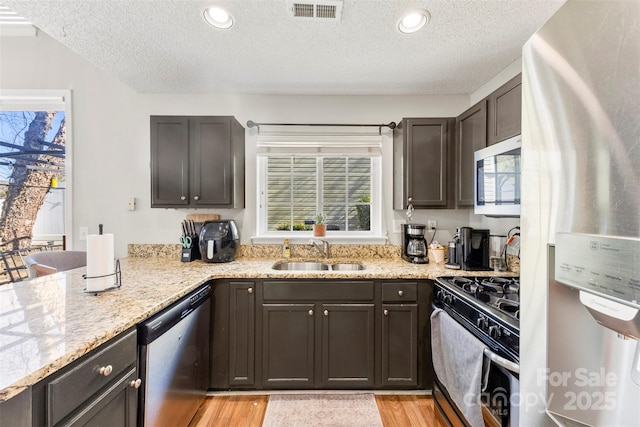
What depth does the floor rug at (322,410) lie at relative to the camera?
178cm

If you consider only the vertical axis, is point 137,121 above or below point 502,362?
above

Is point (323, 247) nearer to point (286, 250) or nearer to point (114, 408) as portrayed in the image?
point (286, 250)

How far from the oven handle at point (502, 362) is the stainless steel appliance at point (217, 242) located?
1871 mm

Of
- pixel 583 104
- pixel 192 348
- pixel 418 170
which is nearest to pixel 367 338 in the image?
pixel 192 348

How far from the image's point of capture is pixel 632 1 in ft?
1.47

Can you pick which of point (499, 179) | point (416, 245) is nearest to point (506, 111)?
point (499, 179)

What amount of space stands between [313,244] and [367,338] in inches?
37.6

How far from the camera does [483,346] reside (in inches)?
50.9

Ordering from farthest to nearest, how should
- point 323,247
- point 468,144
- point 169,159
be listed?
point 323,247 < point 169,159 < point 468,144

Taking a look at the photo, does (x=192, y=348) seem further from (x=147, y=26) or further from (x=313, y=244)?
(x=147, y=26)

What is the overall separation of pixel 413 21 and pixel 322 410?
8.26ft

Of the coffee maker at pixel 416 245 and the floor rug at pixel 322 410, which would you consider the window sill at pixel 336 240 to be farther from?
the floor rug at pixel 322 410

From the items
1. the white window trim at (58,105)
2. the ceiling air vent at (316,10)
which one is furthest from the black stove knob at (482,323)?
the white window trim at (58,105)

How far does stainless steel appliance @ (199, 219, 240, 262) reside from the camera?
2.25 meters
